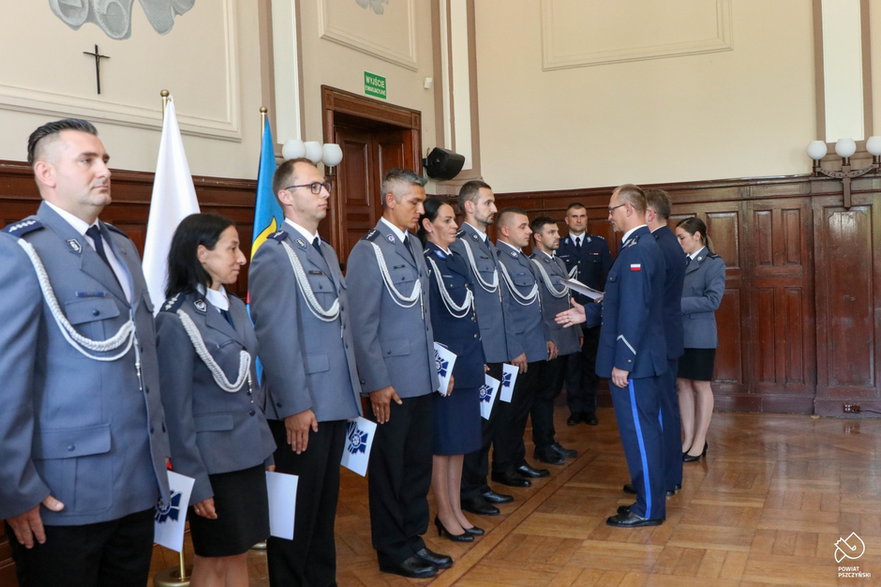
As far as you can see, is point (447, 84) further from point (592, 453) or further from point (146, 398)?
point (146, 398)

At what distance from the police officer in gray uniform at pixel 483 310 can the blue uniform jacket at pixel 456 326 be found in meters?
0.40

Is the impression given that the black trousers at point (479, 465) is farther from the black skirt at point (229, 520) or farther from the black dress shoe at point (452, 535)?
the black skirt at point (229, 520)

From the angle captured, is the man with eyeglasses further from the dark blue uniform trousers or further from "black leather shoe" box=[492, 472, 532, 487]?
"black leather shoe" box=[492, 472, 532, 487]

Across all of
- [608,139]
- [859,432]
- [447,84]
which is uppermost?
[447,84]

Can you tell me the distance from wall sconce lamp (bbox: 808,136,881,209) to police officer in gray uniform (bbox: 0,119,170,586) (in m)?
5.61

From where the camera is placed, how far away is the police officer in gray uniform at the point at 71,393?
68.0 inches

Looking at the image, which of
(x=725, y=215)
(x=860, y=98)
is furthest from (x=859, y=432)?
(x=860, y=98)

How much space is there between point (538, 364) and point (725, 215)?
2739 millimetres

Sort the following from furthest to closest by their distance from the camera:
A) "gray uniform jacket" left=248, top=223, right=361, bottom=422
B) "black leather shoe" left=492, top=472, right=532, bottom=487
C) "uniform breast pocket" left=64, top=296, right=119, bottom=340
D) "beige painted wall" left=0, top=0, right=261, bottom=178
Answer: "black leather shoe" left=492, top=472, right=532, bottom=487 < "beige painted wall" left=0, top=0, right=261, bottom=178 < "gray uniform jacket" left=248, top=223, right=361, bottom=422 < "uniform breast pocket" left=64, top=296, right=119, bottom=340

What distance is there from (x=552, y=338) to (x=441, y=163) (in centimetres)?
198

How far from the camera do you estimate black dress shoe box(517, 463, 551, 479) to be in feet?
15.7

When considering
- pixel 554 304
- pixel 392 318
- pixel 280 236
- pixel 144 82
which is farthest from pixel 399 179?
pixel 554 304

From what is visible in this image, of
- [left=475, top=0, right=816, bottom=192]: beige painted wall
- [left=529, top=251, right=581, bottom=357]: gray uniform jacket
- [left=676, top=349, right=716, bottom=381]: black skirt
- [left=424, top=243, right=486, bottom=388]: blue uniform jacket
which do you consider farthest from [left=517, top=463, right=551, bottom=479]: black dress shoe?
[left=475, top=0, right=816, bottom=192]: beige painted wall

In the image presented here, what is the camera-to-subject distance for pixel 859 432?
5.75 meters
